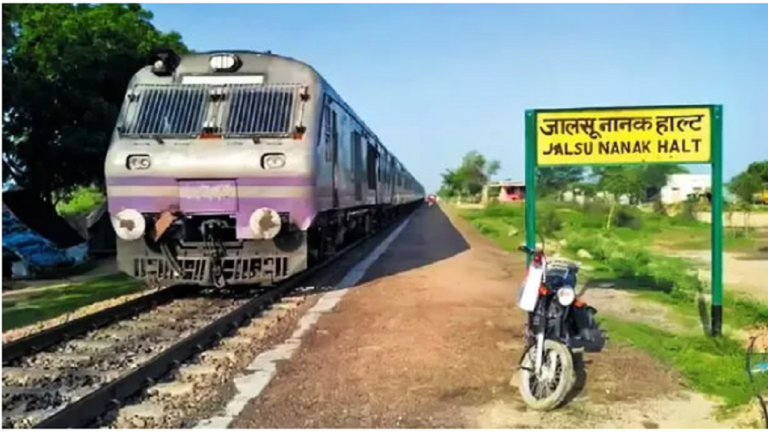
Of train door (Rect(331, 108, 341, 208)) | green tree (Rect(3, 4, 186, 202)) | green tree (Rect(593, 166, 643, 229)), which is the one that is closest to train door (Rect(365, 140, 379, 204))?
train door (Rect(331, 108, 341, 208))

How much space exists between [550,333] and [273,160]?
205 inches

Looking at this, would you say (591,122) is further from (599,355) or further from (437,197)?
(437,197)

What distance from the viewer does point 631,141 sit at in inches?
297

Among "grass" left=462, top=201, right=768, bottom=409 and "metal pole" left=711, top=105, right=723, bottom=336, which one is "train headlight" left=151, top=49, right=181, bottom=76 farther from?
"metal pole" left=711, top=105, right=723, bottom=336

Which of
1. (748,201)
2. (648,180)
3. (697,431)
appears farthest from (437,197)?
(697,431)

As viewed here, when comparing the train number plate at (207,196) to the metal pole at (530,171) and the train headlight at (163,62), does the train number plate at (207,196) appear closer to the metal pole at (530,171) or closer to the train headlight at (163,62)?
the train headlight at (163,62)

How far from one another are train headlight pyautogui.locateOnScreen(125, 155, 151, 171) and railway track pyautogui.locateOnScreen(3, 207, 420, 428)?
1.58 m

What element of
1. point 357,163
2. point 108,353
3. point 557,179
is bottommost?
point 108,353

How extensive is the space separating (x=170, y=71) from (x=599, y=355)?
6668 millimetres

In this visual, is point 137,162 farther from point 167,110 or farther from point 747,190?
point 747,190

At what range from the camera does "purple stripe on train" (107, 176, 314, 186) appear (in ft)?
32.4

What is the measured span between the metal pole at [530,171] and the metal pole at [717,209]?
158 centimetres

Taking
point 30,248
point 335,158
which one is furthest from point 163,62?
point 30,248

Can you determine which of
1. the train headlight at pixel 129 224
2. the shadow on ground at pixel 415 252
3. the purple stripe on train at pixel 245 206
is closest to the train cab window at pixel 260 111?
the purple stripe on train at pixel 245 206
